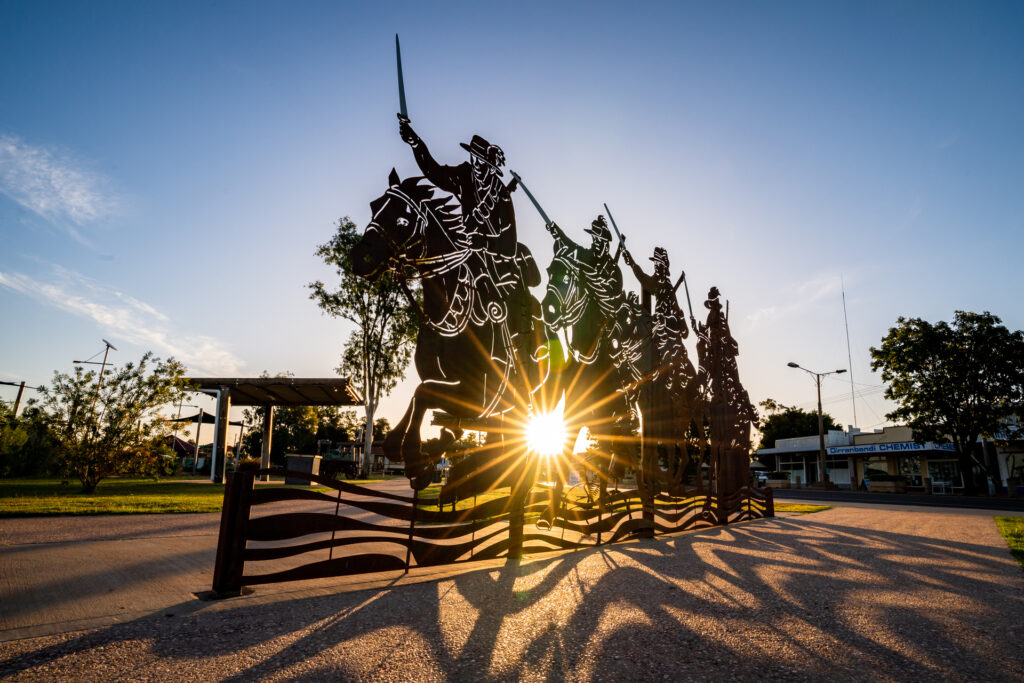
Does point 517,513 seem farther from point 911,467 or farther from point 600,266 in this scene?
point 911,467

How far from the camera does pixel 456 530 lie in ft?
20.3

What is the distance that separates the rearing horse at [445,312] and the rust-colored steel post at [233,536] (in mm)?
1483

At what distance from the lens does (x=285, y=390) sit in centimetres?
2245

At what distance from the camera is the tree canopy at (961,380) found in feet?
95.1

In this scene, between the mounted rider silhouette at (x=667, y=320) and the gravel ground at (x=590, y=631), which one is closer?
the gravel ground at (x=590, y=631)

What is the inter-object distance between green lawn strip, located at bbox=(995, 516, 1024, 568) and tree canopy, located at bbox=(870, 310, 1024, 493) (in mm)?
19398

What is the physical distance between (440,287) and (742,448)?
32.8ft

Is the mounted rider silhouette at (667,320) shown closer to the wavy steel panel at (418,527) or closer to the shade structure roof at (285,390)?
the wavy steel panel at (418,527)

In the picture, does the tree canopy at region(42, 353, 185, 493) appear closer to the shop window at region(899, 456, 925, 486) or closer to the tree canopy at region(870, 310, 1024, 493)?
the tree canopy at region(870, 310, 1024, 493)

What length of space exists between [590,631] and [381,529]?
7.89ft

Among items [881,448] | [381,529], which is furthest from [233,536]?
[881,448]

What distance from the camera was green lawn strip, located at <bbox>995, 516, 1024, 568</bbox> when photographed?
26.1ft

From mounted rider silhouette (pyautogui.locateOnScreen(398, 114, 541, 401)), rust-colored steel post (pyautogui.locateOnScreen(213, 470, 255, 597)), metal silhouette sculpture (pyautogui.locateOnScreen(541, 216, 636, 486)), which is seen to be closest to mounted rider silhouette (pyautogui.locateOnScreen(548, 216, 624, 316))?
metal silhouette sculpture (pyautogui.locateOnScreen(541, 216, 636, 486))

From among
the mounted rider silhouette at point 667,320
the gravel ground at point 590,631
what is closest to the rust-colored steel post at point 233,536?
the gravel ground at point 590,631
